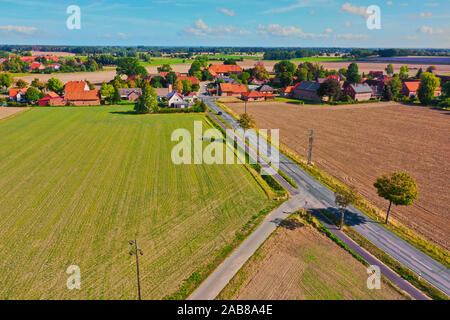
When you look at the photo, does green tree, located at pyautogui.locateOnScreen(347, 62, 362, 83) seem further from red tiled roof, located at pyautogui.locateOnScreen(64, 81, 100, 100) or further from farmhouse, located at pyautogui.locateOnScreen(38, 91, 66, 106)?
farmhouse, located at pyautogui.locateOnScreen(38, 91, 66, 106)

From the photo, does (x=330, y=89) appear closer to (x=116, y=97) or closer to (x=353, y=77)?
(x=353, y=77)

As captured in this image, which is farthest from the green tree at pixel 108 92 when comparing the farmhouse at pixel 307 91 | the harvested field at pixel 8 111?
the farmhouse at pixel 307 91

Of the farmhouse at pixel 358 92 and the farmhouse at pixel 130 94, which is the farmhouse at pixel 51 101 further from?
the farmhouse at pixel 358 92

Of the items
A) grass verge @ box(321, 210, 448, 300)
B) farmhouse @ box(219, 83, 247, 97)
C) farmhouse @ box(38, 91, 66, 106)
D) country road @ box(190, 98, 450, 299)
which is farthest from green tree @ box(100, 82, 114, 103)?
grass verge @ box(321, 210, 448, 300)

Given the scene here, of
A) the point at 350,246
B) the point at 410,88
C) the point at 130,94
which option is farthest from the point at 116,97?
the point at 410,88
